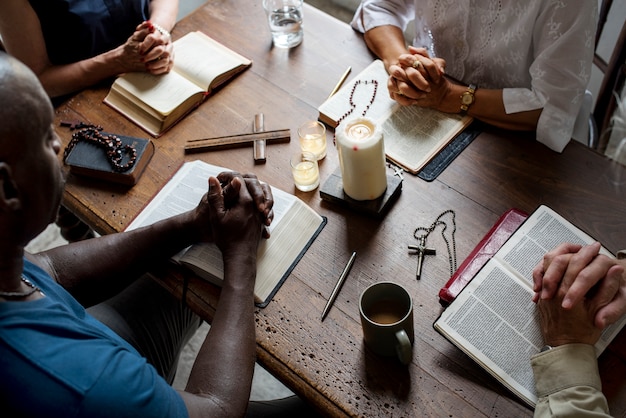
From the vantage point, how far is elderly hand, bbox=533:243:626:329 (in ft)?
3.48

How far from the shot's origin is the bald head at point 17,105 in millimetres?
811

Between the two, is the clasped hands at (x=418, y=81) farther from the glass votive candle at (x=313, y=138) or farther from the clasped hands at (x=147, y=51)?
the clasped hands at (x=147, y=51)

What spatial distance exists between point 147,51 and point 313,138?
591 mm

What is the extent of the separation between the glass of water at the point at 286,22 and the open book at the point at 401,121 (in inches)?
10.7

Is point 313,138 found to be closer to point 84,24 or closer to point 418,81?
point 418,81

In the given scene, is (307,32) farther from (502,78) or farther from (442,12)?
(502,78)

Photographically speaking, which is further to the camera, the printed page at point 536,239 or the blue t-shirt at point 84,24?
the blue t-shirt at point 84,24

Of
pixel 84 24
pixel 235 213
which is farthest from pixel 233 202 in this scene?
pixel 84 24

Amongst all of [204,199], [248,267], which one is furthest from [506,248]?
[204,199]

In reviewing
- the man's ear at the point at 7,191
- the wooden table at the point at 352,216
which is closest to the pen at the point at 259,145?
the wooden table at the point at 352,216

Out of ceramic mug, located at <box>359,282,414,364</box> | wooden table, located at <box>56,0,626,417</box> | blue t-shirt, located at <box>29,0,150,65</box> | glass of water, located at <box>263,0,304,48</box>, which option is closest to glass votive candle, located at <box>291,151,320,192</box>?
wooden table, located at <box>56,0,626,417</box>

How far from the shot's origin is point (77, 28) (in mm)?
1706

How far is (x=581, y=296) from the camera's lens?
3.50ft

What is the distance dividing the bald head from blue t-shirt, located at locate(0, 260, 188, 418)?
0.89ft
